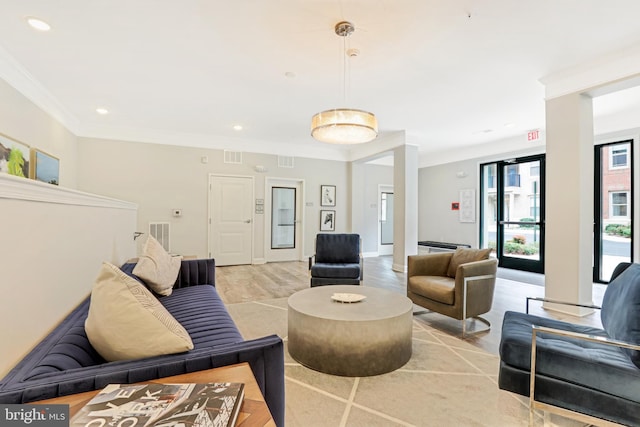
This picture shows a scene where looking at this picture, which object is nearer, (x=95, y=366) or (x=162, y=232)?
(x=95, y=366)

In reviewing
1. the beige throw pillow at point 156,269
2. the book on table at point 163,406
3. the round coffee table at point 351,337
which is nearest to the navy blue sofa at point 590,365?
the round coffee table at point 351,337

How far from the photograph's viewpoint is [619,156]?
4.92 metres

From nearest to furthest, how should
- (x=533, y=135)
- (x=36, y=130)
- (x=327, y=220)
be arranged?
(x=36, y=130), (x=533, y=135), (x=327, y=220)

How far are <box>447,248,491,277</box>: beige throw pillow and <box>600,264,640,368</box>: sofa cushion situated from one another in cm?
119

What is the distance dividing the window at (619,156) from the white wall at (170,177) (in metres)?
5.64

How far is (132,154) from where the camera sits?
5.82 metres

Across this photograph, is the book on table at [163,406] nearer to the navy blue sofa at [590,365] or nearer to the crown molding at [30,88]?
the navy blue sofa at [590,365]

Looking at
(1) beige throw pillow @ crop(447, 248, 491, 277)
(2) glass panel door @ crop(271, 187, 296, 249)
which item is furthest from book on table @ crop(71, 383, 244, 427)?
(2) glass panel door @ crop(271, 187, 296, 249)

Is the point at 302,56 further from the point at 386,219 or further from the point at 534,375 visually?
the point at 386,219

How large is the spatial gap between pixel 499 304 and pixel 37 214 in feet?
14.8

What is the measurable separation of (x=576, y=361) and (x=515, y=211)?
5.69 meters

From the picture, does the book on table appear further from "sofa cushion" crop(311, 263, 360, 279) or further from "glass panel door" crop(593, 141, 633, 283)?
"glass panel door" crop(593, 141, 633, 283)

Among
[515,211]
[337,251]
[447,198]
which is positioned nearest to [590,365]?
[337,251]

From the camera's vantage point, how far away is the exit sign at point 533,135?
554cm
